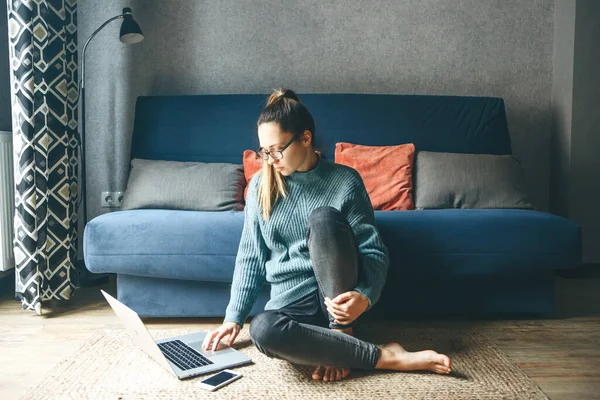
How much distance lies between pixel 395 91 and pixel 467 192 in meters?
0.87

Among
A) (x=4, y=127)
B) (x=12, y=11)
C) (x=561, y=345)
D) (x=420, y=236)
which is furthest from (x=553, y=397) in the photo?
(x=4, y=127)

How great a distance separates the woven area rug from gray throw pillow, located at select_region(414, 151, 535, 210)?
77 centimetres

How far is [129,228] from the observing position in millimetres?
2146

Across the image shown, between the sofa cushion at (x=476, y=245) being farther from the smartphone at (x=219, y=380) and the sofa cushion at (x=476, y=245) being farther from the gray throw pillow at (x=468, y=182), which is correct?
the smartphone at (x=219, y=380)

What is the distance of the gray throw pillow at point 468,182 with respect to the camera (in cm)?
251

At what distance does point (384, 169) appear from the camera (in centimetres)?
262

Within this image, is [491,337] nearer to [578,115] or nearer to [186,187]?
[186,187]

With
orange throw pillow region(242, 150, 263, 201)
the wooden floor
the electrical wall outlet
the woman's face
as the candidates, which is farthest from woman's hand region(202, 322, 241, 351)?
the electrical wall outlet

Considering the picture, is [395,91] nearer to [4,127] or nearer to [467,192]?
[467,192]

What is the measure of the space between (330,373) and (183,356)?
0.47 m

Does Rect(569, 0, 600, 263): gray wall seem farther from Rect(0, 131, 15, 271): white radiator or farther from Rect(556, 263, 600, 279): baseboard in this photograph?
Rect(0, 131, 15, 271): white radiator

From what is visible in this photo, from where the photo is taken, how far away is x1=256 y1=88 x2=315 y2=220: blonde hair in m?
1.70

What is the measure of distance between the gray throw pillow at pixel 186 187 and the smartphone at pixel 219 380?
94 centimetres

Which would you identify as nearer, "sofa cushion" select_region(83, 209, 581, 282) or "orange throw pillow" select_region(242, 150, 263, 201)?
"sofa cushion" select_region(83, 209, 581, 282)
